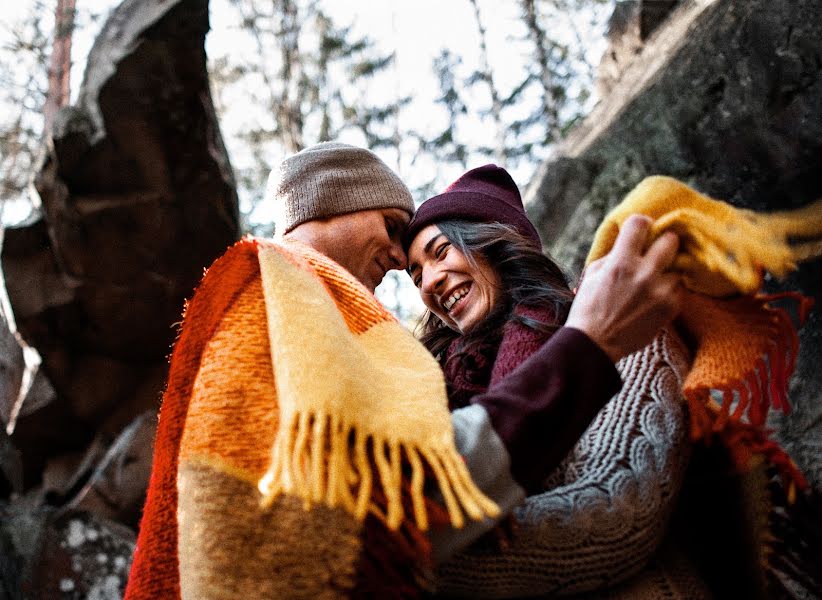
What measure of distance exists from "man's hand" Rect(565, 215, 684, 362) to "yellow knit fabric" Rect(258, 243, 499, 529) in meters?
0.33

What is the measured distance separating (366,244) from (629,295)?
117 cm

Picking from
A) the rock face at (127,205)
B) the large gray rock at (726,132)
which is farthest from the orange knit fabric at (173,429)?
the rock face at (127,205)

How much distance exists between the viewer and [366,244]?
7.88 ft

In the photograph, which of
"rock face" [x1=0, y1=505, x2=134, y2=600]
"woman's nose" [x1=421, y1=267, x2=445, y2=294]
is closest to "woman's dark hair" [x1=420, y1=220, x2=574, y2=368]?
"woman's nose" [x1=421, y1=267, x2=445, y2=294]

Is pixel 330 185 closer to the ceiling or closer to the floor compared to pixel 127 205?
closer to the ceiling

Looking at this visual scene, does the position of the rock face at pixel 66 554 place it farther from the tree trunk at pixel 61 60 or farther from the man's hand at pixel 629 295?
the tree trunk at pixel 61 60

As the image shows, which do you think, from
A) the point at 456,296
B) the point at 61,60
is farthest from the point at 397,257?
the point at 61,60

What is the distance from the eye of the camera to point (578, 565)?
1.49 meters

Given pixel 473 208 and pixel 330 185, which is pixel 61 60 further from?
pixel 473 208

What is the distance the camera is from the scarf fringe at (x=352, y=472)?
1104mm

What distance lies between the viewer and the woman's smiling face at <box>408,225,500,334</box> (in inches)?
93.7

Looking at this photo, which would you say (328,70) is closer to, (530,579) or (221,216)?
(221,216)

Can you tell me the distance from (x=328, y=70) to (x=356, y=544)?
Result: 46.6 ft

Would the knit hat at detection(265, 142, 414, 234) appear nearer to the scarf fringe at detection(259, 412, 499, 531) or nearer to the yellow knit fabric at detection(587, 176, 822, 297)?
the yellow knit fabric at detection(587, 176, 822, 297)
